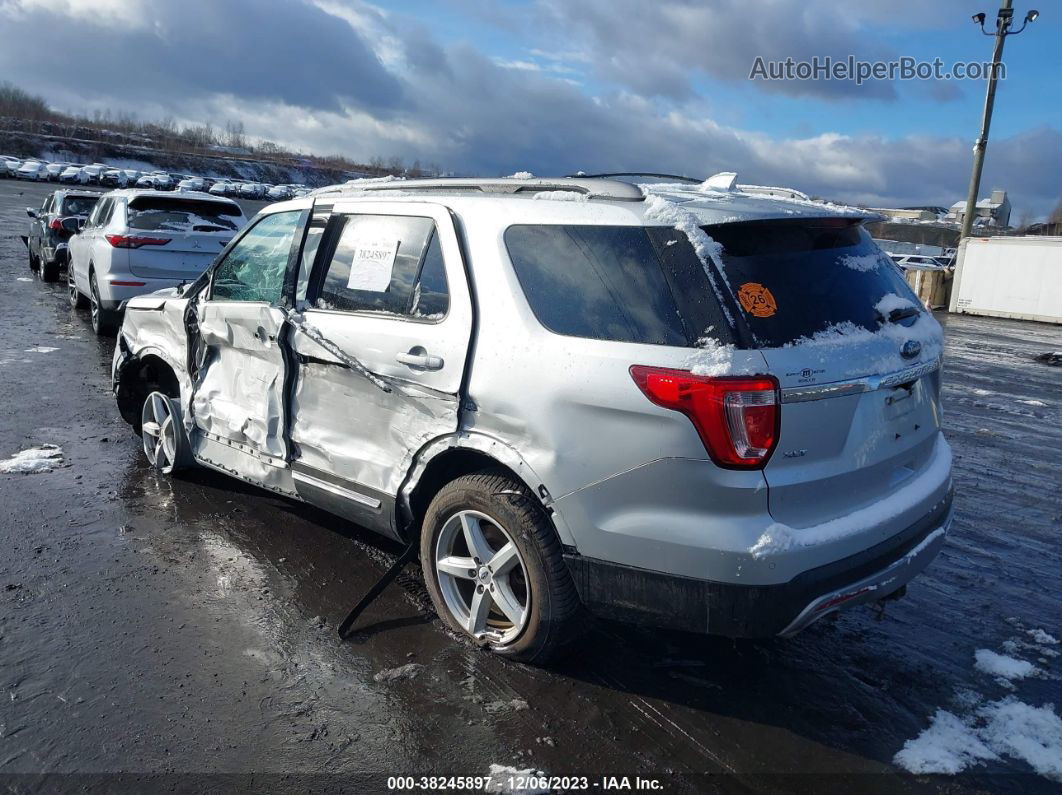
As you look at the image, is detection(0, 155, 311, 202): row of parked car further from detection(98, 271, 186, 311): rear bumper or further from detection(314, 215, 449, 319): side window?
detection(314, 215, 449, 319): side window

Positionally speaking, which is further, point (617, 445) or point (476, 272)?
point (476, 272)

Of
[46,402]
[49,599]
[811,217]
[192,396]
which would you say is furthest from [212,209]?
[811,217]

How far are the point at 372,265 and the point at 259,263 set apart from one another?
1.07m

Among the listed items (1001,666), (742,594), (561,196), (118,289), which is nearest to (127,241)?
(118,289)

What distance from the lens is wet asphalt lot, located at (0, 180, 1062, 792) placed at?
2920mm

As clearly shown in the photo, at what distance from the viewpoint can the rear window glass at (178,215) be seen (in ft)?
34.1

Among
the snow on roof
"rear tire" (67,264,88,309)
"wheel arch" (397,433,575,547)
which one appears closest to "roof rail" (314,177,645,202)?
the snow on roof

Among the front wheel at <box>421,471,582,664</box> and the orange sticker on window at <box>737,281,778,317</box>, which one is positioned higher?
the orange sticker on window at <box>737,281,778,317</box>

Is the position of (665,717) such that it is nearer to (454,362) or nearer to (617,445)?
(617,445)

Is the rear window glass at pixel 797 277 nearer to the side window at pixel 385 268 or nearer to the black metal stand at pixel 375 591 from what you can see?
the side window at pixel 385 268

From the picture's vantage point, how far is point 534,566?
127 inches

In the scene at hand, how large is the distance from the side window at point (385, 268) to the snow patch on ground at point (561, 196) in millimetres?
512

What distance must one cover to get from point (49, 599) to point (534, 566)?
2406 mm

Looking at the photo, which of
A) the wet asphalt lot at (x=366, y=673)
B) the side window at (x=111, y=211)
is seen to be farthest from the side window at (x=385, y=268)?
the side window at (x=111, y=211)
